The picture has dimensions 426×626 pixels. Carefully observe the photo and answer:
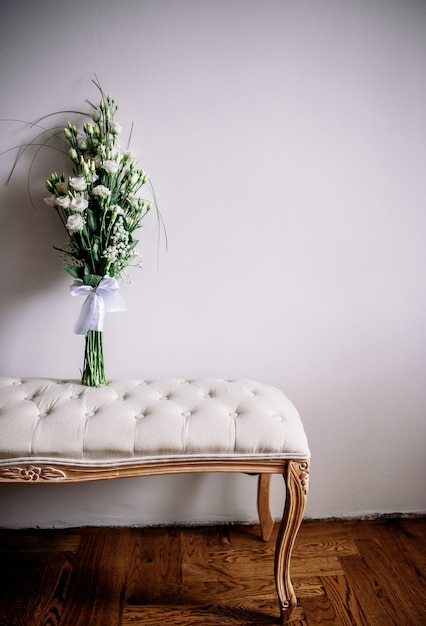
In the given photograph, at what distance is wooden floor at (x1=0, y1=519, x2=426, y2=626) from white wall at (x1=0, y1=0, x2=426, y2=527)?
12 centimetres

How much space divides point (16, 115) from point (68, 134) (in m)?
0.31

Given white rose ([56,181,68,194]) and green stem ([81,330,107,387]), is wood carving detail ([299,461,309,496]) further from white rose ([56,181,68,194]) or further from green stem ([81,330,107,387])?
white rose ([56,181,68,194])

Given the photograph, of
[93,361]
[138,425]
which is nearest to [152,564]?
[138,425]

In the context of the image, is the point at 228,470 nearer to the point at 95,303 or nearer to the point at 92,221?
the point at 95,303

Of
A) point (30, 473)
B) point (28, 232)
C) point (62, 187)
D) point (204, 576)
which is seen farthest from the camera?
point (28, 232)

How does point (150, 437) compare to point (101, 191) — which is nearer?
point (150, 437)

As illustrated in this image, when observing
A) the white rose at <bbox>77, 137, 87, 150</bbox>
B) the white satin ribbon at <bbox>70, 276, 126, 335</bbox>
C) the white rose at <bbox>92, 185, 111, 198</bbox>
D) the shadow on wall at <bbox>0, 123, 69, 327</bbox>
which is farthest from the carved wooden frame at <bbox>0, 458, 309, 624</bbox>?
the white rose at <bbox>77, 137, 87, 150</bbox>

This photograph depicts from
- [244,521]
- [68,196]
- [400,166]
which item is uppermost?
[400,166]

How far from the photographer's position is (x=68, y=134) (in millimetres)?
1582

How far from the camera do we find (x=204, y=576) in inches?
66.4

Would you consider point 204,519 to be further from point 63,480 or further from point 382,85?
point 382,85

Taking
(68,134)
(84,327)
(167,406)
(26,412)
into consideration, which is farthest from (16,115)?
(167,406)

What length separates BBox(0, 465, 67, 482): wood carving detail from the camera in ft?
4.37

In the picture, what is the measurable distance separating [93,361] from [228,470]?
2.00 feet
